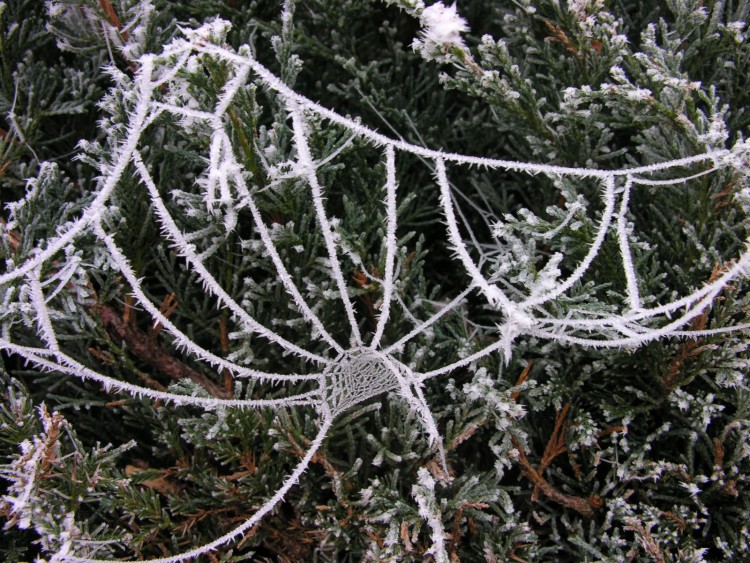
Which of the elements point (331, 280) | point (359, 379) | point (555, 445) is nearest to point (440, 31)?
point (331, 280)

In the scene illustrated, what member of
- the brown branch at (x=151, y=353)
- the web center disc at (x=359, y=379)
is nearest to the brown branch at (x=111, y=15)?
the brown branch at (x=151, y=353)

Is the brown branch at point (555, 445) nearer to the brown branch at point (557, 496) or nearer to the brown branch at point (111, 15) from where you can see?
the brown branch at point (557, 496)

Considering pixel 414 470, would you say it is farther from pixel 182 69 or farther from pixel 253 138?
pixel 182 69

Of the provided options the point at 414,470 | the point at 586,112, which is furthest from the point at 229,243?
the point at 586,112

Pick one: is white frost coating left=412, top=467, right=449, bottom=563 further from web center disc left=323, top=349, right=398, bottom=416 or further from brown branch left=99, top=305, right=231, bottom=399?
brown branch left=99, top=305, right=231, bottom=399

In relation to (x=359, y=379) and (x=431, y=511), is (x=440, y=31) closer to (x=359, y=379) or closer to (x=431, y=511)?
(x=359, y=379)

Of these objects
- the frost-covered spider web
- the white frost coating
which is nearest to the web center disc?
the frost-covered spider web

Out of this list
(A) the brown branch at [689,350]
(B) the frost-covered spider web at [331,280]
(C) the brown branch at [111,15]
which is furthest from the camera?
(C) the brown branch at [111,15]
